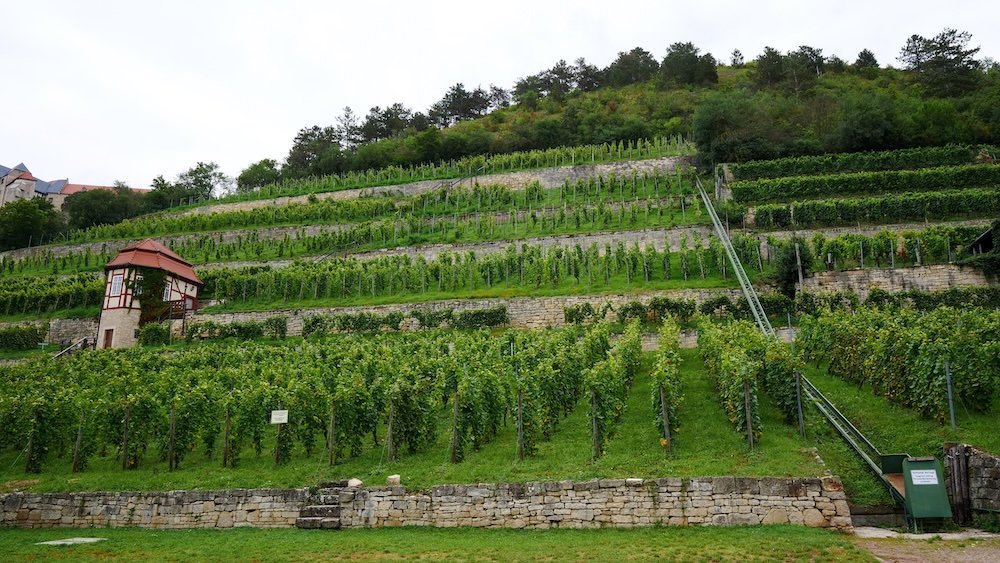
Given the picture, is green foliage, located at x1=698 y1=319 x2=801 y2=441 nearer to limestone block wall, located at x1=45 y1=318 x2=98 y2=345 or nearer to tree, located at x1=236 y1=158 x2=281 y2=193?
limestone block wall, located at x1=45 y1=318 x2=98 y2=345

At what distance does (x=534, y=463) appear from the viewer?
588 inches

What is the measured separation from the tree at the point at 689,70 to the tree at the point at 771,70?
11453 mm

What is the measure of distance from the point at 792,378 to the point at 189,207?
70545mm

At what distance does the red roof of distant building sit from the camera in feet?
131

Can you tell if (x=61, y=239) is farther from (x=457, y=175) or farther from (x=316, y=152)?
(x=457, y=175)

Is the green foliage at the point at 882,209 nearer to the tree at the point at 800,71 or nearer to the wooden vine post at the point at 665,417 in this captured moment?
the wooden vine post at the point at 665,417

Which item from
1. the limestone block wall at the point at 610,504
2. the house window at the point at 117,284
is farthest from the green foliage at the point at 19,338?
the limestone block wall at the point at 610,504

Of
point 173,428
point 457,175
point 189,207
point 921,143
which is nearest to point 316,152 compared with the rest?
point 189,207

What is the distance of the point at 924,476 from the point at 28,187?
118298mm

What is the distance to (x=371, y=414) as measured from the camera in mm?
18156

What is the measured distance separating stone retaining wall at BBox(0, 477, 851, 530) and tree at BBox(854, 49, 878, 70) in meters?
106

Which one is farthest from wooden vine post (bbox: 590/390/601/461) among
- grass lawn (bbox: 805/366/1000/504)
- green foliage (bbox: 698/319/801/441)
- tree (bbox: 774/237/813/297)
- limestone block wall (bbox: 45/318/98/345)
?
limestone block wall (bbox: 45/318/98/345)

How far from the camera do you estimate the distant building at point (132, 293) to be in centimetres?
3809

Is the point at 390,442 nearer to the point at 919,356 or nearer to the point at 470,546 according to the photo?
the point at 470,546
